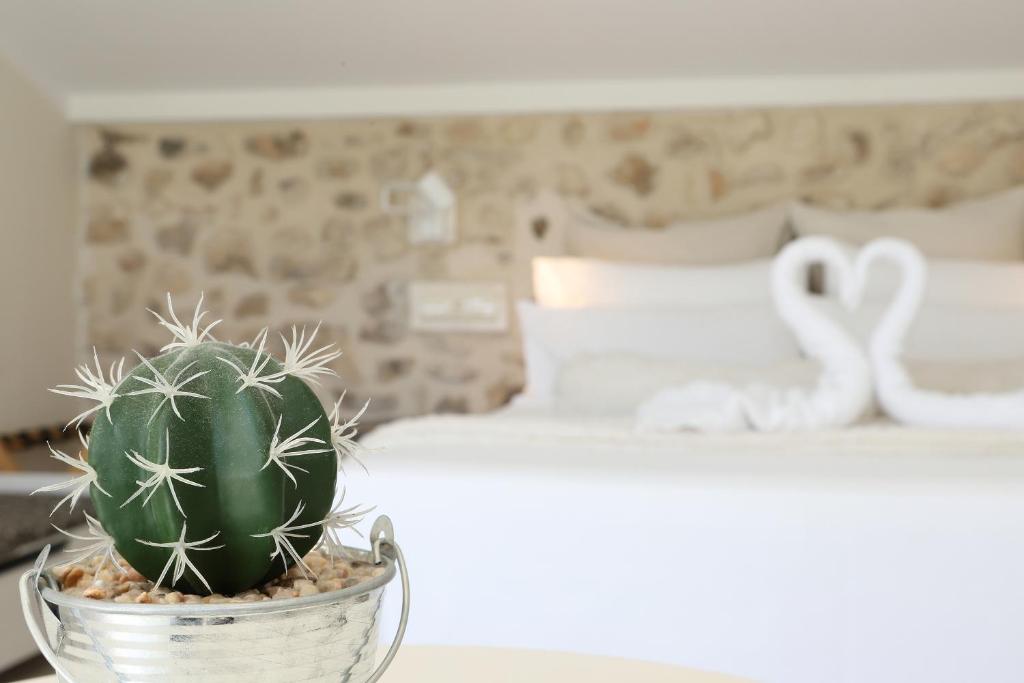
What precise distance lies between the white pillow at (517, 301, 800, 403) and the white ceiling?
3.16 feet

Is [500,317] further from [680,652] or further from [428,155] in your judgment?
[680,652]

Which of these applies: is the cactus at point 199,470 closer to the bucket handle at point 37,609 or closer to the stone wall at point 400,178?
the bucket handle at point 37,609

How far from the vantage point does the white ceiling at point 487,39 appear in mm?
2998

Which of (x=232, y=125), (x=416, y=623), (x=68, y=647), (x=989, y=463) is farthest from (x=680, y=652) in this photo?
(x=232, y=125)

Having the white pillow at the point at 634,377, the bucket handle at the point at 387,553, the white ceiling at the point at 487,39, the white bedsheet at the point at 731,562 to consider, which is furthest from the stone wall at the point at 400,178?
the bucket handle at the point at 387,553

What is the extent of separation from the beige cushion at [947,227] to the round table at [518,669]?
2455mm

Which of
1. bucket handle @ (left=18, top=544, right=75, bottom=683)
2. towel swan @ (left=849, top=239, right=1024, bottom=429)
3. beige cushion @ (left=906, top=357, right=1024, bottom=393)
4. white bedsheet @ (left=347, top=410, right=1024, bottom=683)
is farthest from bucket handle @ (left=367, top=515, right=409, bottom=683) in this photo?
beige cushion @ (left=906, top=357, right=1024, bottom=393)

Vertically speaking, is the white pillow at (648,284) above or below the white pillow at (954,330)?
above

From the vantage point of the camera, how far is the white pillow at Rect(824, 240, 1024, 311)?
8.75 ft

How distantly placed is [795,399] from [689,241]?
1.32 m

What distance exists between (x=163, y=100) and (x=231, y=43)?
1.82ft

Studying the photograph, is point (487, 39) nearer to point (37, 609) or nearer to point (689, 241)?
point (689, 241)

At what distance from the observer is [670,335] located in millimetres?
2645

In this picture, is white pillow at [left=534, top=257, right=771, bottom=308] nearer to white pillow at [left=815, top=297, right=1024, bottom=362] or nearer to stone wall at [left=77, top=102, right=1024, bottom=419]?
white pillow at [left=815, top=297, right=1024, bottom=362]
